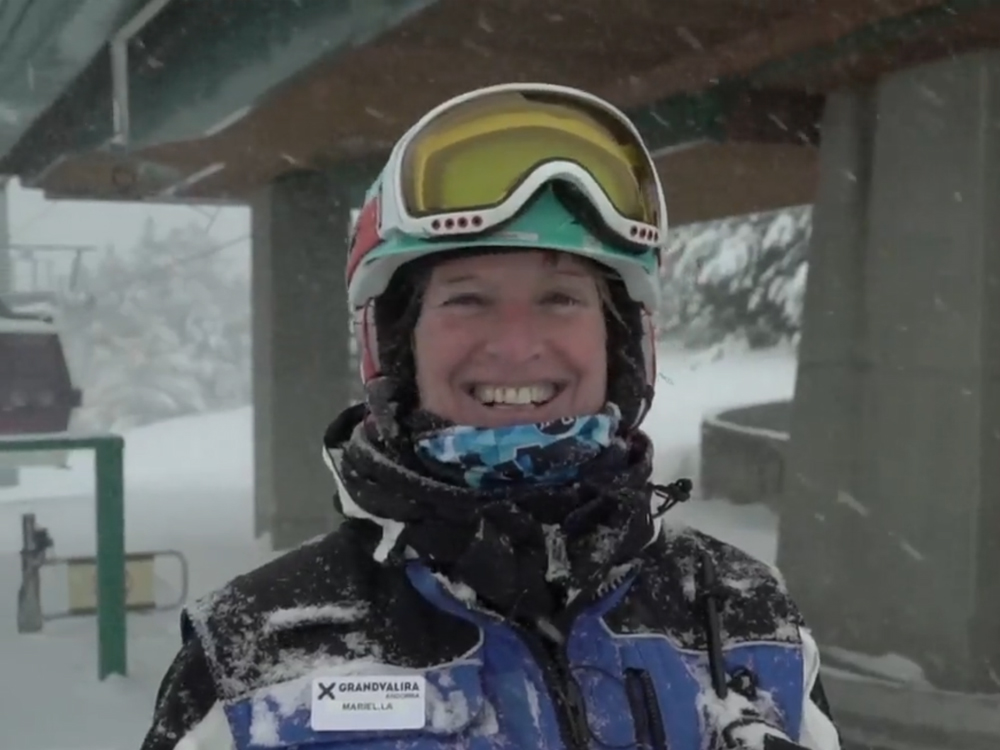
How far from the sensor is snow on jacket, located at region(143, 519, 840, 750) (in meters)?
1.53

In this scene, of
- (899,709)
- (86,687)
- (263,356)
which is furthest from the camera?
(263,356)

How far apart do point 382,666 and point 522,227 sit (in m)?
0.61

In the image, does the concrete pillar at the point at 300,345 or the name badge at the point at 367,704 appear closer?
the name badge at the point at 367,704

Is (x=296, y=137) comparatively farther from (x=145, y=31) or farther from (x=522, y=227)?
(x=522, y=227)

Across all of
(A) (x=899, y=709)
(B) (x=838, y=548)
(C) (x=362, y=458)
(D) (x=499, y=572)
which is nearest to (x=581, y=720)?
(D) (x=499, y=572)

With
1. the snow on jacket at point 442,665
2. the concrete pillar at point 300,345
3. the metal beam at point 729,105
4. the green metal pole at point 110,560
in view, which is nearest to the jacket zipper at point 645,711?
the snow on jacket at point 442,665

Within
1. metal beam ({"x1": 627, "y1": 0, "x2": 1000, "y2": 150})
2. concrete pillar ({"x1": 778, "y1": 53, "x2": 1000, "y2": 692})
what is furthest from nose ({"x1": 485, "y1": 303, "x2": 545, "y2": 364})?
metal beam ({"x1": 627, "y1": 0, "x2": 1000, "y2": 150})

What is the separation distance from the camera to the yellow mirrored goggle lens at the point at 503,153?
1.79 metres

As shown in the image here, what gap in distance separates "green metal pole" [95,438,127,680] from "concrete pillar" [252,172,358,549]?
180 inches

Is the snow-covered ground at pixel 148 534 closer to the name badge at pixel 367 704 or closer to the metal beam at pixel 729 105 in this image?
the name badge at pixel 367 704

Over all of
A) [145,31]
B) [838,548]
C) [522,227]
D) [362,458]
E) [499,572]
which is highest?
[145,31]

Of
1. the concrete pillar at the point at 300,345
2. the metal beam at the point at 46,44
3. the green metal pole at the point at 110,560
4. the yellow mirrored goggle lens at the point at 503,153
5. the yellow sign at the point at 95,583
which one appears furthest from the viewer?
the concrete pillar at the point at 300,345

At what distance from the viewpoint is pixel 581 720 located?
1.55 meters

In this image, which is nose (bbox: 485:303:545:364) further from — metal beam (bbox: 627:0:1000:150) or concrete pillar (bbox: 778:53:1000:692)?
metal beam (bbox: 627:0:1000:150)
